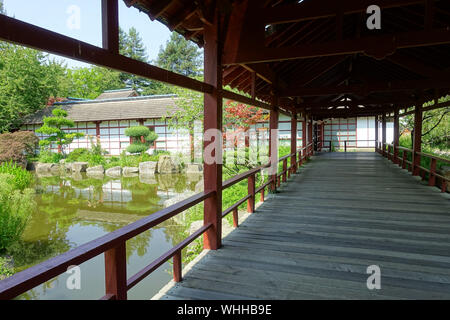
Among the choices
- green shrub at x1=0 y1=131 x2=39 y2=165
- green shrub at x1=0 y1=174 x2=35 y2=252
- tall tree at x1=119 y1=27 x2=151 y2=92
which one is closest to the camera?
green shrub at x1=0 y1=174 x2=35 y2=252

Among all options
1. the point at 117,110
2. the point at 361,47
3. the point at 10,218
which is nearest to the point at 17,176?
the point at 10,218

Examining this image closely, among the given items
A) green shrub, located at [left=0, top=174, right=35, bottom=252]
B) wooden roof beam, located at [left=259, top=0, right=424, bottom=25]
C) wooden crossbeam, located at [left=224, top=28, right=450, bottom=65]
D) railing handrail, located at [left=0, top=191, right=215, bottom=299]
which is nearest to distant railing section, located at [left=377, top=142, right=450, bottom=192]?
wooden crossbeam, located at [left=224, top=28, right=450, bottom=65]

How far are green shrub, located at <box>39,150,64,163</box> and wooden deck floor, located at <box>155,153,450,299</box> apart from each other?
1529 cm

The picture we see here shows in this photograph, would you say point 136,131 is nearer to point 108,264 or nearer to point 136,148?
point 136,148

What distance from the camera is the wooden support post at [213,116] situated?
3.40 meters

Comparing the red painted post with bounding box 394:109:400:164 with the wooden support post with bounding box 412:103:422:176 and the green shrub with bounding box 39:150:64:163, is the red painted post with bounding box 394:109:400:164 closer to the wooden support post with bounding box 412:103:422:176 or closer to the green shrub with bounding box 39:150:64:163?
the wooden support post with bounding box 412:103:422:176

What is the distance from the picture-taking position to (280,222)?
4672mm

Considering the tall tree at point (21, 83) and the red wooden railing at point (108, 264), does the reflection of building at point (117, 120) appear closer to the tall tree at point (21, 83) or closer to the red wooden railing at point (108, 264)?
the tall tree at point (21, 83)

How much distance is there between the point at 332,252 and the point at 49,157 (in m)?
17.7

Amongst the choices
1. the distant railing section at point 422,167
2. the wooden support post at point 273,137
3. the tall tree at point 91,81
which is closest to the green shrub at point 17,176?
the wooden support post at point 273,137

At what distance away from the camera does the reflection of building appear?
61.1 feet

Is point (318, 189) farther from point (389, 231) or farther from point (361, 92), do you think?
point (389, 231)

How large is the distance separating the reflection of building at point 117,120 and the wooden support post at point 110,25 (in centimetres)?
1613

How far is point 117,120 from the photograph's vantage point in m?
19.5
